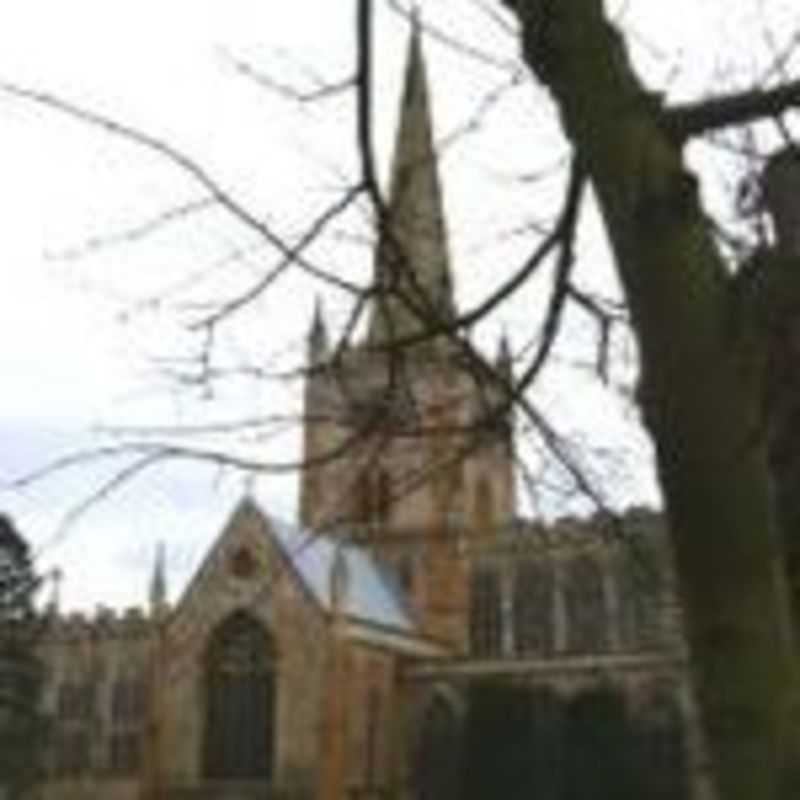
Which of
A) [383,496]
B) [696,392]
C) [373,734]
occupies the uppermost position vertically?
[373,734]

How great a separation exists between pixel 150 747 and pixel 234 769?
2917 millimetres

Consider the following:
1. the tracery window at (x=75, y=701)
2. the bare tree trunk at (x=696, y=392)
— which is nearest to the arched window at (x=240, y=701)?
the tracery window at (x=75, y=701)

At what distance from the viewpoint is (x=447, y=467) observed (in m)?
5.10

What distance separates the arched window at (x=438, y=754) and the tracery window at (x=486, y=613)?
245 inches

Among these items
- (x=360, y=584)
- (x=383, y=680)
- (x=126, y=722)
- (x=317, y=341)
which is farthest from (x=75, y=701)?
(x=317, y=341)

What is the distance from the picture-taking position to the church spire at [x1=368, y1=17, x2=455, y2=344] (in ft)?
14.5

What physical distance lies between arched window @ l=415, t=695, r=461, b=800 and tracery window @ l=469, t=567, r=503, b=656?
6224mm

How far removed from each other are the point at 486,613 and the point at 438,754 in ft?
33.3

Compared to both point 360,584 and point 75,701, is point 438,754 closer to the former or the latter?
point 360,584

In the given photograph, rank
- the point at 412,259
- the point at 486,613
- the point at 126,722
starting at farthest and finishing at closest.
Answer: the point at 126,722, the point at 486,613, the point at 412,259

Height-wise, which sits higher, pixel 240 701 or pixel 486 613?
pixel 486 613

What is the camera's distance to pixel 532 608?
58.4 m

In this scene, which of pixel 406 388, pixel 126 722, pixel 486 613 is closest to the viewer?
pixel 406 388

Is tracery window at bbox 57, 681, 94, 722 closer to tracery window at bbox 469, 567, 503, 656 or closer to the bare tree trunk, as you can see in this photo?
tracery window at bbox 469, 567, 503, 656
